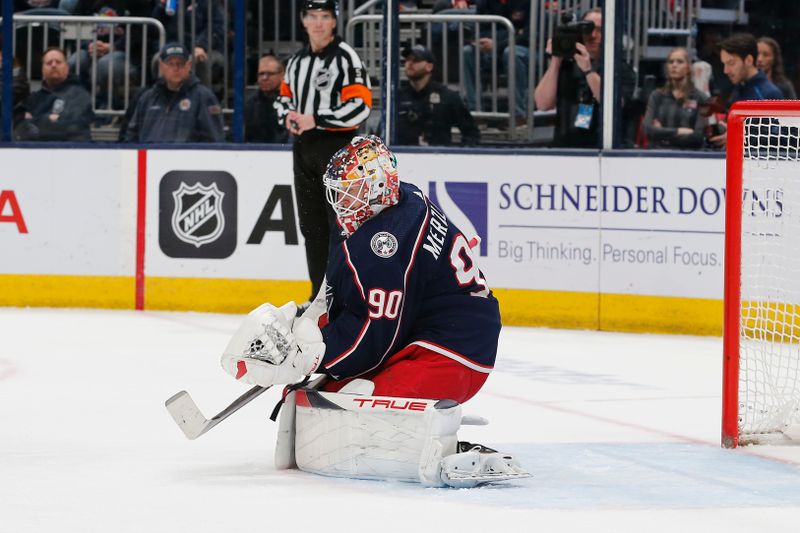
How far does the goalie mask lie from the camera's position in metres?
4.02

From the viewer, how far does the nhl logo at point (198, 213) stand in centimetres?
824

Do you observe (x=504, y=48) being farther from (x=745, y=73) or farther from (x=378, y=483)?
(x=378, y=483)

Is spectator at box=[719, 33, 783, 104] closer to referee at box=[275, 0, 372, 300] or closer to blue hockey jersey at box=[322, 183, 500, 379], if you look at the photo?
referee at box=[275, 0, 372, 300]

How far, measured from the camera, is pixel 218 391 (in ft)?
18.8

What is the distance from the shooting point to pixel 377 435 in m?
3.97

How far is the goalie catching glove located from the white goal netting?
1.51 m

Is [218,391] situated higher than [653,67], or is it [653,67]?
[653,67]

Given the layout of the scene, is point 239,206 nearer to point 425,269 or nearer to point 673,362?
point 673,362

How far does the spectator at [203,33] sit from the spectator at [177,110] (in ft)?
0.71

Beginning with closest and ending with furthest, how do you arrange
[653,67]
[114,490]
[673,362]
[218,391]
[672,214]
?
[114,490]
[218,391]
[673,362]
[672,214]
[653,67]

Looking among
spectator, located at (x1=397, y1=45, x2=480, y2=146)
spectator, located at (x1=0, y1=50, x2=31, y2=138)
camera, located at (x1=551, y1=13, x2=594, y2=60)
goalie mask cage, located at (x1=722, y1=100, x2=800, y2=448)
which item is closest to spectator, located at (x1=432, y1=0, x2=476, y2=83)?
spectator, located at (x1=397, y1=45, x2=480, y2=146)

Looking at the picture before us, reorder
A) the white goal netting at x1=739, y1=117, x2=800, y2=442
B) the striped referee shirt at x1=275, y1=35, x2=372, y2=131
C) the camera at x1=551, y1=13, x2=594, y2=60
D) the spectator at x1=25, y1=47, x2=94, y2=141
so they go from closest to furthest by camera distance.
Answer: the white goal netting at x1=739, y1=117, x2=800, y2=442 < the striped referee shirt at x1=275, y1=35, x2=372, y2=131 < the camera at x1=551, y1=13, x2=594, y2=60 < the spectator at x1=25, y1=47, x2=94, y2=141

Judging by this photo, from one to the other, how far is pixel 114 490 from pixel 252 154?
14.6 feet

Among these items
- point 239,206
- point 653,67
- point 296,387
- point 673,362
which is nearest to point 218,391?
point 296,387
